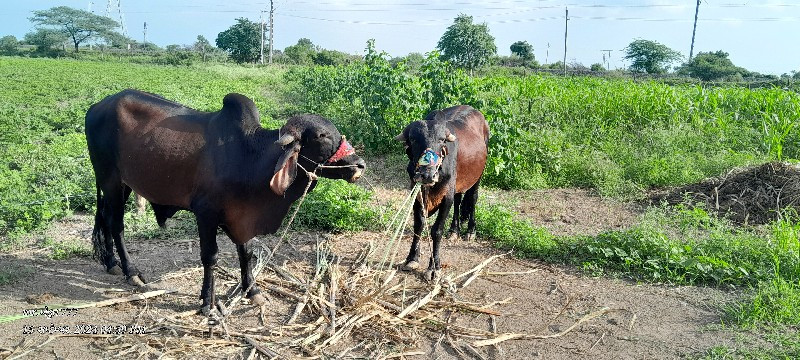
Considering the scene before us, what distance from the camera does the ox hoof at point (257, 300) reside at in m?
5.18

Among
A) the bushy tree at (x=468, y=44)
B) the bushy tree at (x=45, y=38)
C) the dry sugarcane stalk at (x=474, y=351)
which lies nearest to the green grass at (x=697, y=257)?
the dry sugarcane stalk at (x=474, y=351)

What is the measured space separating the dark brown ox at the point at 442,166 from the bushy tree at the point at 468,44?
3456cm

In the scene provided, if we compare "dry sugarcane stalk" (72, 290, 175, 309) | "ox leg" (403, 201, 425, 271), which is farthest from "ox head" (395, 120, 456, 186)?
"dry sugarcane stalk" (72, 290, 175, 309)

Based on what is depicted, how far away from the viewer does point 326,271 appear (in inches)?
232

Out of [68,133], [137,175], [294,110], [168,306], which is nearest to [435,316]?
[168,306]

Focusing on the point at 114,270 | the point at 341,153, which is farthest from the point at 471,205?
the point at 114,270

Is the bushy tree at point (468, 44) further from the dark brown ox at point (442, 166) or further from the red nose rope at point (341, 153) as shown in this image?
the red nose rope at point (341, 153)

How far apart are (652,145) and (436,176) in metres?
8.30

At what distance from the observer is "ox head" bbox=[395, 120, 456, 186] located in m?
5.48

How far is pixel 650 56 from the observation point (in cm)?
4769

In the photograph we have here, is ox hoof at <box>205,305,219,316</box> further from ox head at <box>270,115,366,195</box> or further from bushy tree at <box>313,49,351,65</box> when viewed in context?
bushy tree at <box>313,49,351,65</box>

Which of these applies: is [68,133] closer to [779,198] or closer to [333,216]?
A: [333,216]

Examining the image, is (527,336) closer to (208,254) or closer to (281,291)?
(281,291)

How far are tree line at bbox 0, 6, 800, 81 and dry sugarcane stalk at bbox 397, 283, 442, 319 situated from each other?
270 inches
